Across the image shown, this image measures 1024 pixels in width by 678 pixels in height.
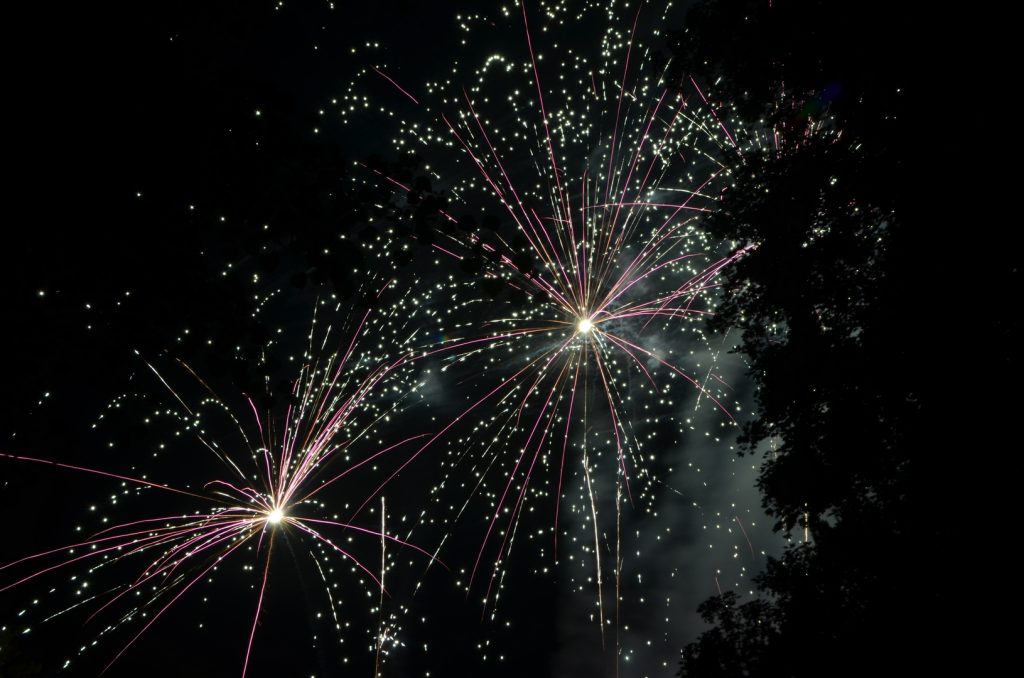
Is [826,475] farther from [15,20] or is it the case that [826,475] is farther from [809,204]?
[15,20]

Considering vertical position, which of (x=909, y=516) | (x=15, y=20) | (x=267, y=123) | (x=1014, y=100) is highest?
(x=1014, y=100)

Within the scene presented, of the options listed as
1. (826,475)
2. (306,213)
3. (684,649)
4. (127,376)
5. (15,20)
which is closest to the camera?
(15,20)

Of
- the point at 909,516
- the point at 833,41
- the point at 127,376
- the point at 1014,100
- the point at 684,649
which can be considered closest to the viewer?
the point at 127,376

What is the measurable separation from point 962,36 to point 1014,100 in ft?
2.39

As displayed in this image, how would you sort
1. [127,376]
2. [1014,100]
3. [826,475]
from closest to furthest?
[127,376] < [1014,100] < [826,475]

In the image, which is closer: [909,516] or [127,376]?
[127,376]

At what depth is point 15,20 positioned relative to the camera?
106 inches

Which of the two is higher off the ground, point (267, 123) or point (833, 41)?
point (833, 41)

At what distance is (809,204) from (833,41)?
5.50ft

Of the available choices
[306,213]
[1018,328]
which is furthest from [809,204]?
[306,213]

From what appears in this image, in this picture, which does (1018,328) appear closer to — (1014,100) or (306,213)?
(1014,100)

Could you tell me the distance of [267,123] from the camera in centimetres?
335

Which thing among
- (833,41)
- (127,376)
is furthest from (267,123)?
(833,41)

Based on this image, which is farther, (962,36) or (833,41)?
(833,41)
